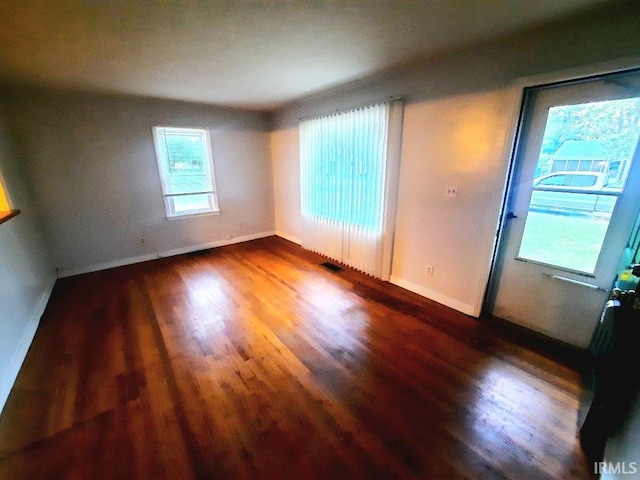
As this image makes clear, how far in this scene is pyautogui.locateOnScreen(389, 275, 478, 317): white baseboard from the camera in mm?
2545

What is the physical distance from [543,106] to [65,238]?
5.38 meters

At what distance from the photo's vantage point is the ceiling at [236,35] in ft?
4.97

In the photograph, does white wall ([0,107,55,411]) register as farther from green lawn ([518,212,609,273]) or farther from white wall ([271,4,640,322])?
green lawn ([518,212,609,273])

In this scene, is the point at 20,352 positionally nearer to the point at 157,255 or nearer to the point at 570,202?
the point at 157,255

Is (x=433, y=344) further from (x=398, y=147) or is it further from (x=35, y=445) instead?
(x=35, y=445)

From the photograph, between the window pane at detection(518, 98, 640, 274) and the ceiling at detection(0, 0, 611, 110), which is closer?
the ceiling at detection(0, 0, 611, 110)

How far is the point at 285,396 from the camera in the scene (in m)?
1.68

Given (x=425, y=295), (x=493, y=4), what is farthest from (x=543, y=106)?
(x=425, y=295)

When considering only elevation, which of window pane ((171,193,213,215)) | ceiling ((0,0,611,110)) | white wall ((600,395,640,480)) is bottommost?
white wall ((600,395,640,480))

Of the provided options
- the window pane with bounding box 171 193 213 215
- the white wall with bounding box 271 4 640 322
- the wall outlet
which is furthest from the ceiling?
the window pane with bounding box 171 193 213 215

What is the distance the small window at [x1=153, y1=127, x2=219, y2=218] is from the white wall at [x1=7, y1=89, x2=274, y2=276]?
0.38 feet

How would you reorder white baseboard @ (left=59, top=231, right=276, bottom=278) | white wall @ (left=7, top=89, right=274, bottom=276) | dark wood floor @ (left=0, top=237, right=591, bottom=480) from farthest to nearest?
white baseboard @ (left=59, top=231, right=276, bottom=278)
white wall @ (left=7, top=89, right=274, bottom=276)
dark wood floor @ (left=0, top=237, right=591, bottom=480)

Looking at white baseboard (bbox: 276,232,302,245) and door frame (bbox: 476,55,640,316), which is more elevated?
door frame (bbox: 476,55,640,316)

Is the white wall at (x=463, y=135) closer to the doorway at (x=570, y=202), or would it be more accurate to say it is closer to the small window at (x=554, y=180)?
the doorway at (x=570, y=202)
